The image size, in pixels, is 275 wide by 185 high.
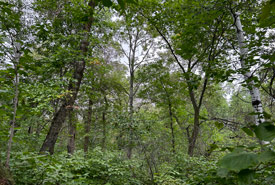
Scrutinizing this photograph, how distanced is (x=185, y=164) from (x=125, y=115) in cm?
229

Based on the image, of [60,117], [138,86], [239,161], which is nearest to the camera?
[239,161]

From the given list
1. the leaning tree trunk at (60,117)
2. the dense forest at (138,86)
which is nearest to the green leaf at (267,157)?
the dense forest at (138,86)

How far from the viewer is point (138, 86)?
9.68 m

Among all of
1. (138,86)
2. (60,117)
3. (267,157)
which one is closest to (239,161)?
(267,157)

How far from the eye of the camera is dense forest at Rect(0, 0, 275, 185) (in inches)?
61.1

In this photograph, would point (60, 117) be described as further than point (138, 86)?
No

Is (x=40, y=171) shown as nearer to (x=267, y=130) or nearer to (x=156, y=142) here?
(x=267, y=130)

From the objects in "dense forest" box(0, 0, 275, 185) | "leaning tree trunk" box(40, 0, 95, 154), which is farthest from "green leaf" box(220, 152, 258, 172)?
"leaning tree trunk" box(40, 0, 95, 154)

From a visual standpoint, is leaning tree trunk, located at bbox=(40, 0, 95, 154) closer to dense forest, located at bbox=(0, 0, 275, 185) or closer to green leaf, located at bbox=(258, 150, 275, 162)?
dense forest, located at bbox=(0, 0, 275, 185)

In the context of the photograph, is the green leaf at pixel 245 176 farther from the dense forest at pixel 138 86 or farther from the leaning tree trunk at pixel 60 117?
the leaning tree trunk at pixel 60 117

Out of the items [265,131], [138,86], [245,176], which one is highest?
[138,86]

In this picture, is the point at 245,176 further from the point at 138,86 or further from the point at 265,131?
the point at 138,86

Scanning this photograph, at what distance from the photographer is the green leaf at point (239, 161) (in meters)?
0.52

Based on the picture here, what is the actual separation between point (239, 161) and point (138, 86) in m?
9.16
